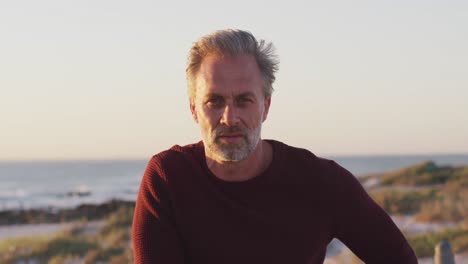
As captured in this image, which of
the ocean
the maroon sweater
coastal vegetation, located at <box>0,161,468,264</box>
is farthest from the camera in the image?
the ocean

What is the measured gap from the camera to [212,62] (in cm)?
277

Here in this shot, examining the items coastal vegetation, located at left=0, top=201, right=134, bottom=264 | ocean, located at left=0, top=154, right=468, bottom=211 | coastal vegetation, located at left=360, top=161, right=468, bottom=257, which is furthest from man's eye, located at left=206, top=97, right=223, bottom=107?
ocean, located at left=0, top=154, right=468, bottom=211

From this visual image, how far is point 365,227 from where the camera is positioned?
116 inches

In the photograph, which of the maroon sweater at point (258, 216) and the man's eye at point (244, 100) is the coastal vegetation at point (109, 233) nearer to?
the maroon sweater at point (258, 216)

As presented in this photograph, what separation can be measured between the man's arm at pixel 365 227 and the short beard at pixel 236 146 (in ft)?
1.22

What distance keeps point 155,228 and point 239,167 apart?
1.20 ft

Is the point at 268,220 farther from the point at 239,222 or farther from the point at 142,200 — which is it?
the point at 142,200

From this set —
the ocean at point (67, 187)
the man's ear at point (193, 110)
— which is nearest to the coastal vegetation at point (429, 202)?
the man's ear at point (193, 110)

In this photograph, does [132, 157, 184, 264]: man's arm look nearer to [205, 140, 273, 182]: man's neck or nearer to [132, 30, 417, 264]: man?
[132, 30, 417, 264]: man

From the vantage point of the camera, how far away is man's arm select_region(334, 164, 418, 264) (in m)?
2.94

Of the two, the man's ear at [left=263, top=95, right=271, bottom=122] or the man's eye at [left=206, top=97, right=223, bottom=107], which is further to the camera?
the man's ear at [left=263, top=95, right=271, bottom=122]

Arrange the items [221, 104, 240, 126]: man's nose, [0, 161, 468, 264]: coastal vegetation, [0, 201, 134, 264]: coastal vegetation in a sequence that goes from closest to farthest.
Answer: [221, 104, 240, 126]: man's nose
[0, 161, 468, 264]: coastal vegetation
[0, 201, 134, 264]: coastal vegetation

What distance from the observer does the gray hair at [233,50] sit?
2.77 meters

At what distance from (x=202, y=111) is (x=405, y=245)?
90 centimetres
